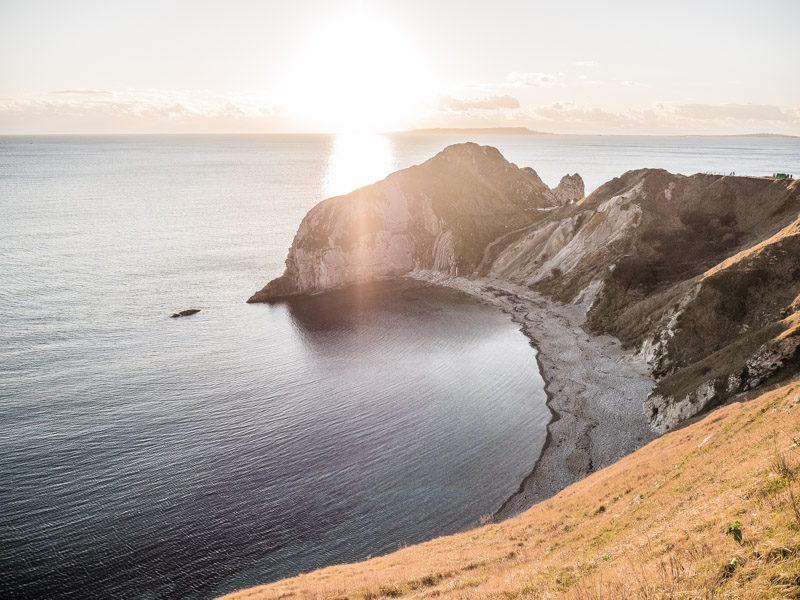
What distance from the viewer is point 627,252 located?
86375mm

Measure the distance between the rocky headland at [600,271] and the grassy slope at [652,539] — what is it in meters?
10.5

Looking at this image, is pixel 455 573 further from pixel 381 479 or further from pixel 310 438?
pixel 310 438

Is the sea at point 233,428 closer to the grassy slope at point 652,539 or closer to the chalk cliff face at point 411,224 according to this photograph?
the grassy slope at point 652,539

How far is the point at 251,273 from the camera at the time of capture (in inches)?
4555

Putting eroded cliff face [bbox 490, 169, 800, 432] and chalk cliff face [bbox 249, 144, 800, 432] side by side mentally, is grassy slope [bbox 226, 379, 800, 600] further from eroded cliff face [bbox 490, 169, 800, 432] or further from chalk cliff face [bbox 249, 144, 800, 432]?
chalk cliff face [bbox 249, 144, 800, 432]

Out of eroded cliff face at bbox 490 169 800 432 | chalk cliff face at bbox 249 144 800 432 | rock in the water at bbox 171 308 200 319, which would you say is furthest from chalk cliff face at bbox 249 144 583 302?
rock in the water at bbox 171 308 200 319

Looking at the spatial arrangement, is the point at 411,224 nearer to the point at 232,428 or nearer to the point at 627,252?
the point at 627,252

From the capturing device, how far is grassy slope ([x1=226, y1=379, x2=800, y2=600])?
1350cm

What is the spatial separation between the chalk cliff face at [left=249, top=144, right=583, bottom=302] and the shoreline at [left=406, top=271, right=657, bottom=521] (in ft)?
121

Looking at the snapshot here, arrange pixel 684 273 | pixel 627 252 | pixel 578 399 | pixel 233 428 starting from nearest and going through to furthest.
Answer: pixel 233 428 < pixel 578 399 < pixel 684 273 < pixel 627 252

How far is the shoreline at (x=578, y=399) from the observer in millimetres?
45406

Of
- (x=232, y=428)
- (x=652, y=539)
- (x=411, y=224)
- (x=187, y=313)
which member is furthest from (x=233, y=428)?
(x=411, y=224)

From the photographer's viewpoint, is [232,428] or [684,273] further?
[684,273]

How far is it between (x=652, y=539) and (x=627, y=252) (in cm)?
7674
